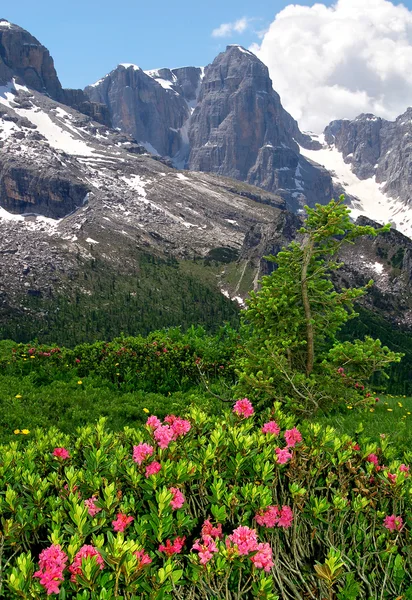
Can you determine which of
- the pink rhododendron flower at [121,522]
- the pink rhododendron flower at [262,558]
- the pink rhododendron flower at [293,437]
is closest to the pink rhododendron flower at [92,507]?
the pink rhododendron flower at [121,522]

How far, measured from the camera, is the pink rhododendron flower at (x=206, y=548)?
10.8 ft

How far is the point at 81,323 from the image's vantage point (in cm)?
17325

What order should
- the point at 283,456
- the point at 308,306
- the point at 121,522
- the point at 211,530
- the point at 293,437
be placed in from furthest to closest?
the point at 308,306
the point at 293,437
the point at 283,456
the point at 211,530
the point at 121,522

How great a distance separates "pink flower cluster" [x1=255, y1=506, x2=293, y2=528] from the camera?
12.5 feet

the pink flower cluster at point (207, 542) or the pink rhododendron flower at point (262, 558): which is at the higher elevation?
the pink rhododendron flower at point (262, 558)

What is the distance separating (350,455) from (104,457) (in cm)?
264

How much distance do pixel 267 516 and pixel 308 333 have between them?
6.07 m

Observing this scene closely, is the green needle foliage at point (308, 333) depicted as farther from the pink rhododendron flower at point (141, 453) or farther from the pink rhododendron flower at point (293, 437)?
the pink rhododendron flower at point (141, 453)

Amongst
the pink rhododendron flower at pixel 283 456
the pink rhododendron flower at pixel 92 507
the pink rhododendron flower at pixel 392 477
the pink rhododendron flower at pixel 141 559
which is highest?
the pink rhododendron flower at pixel 392 477

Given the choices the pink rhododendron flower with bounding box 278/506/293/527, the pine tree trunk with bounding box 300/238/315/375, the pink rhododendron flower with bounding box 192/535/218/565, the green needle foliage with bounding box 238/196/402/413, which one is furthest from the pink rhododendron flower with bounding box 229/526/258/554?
the pine tree trunk with bounding box 300/238/315/375

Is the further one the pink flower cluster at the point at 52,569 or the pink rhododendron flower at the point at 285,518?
the pink rhododendron flower at the point at 285,518

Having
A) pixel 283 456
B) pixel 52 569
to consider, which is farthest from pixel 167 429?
pixel 52 569

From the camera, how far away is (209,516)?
3.88 metres

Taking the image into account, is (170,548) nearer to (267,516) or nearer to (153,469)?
(153,469)
